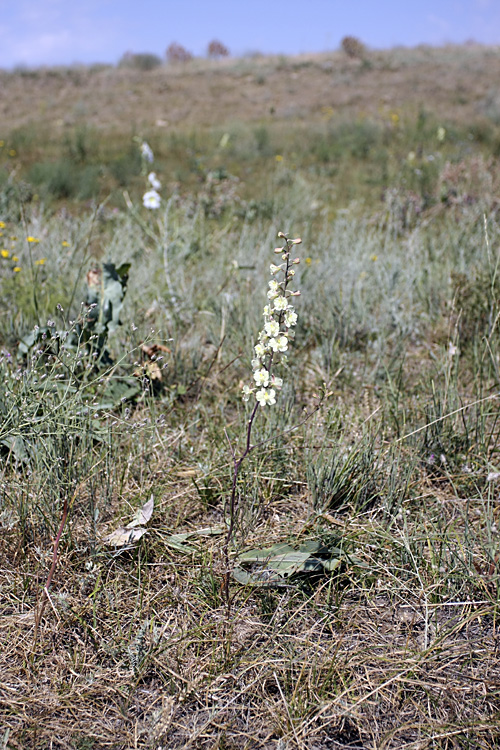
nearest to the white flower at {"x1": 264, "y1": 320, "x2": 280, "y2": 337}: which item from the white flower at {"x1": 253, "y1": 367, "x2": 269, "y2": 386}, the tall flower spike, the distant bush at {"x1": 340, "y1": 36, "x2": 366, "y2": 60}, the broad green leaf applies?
the tall flower spike

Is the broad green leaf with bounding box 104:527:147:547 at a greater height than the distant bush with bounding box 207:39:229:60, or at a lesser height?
lesser

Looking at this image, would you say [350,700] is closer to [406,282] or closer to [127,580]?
[127,580]

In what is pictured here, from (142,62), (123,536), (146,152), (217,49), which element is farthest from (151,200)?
(217,49)

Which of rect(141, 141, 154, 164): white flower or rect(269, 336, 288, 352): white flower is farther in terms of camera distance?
rect(141, 141, 154, 164): white flower

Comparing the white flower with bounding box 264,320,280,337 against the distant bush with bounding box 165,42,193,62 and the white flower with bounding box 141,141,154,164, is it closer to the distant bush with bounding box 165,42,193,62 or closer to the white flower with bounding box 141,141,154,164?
the white flower with bounding box 141,141,154,164

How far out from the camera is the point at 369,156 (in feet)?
29.6

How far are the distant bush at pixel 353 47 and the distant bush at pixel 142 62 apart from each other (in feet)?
35.6

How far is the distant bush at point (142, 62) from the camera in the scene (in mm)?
29141

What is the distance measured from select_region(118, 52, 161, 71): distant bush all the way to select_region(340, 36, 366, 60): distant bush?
1084 centimetres

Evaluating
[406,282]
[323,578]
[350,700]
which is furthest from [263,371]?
[406,282]

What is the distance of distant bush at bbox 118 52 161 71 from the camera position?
29141mm

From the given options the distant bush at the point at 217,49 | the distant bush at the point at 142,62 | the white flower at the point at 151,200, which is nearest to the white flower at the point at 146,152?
the white flower at the point at 151,200

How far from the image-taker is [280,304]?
1.38 meters

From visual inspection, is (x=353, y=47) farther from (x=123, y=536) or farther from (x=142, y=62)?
(x=123, y=536)
